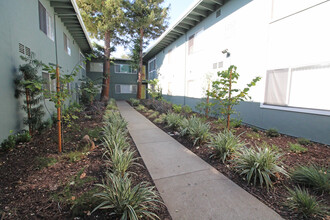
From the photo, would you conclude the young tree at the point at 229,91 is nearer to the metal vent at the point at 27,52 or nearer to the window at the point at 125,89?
the metal vent at the point at 27,52

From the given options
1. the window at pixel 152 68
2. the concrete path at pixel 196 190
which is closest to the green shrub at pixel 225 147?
the concrete path at pixel 196 190

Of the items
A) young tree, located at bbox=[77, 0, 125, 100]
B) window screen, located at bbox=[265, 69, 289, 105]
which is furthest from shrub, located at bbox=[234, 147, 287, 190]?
young tree, located at bbox=[77, 0, 125, 100]

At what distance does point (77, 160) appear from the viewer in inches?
122

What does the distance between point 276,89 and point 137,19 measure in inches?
497

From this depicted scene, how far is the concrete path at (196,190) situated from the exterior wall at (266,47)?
3.58 metres

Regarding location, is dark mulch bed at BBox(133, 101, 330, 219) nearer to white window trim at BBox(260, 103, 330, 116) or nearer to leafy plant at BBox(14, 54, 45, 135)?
white window trim at BBox(260, 103, 330, 116)

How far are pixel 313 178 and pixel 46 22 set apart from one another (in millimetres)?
9125

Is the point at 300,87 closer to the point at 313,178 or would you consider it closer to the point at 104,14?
the point at 313,178

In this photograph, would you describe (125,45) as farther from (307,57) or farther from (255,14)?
(307,57)

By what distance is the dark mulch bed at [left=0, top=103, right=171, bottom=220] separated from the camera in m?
1.85

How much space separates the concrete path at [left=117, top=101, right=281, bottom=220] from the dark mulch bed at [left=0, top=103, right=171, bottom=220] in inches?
8.4

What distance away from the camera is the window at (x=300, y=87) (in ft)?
13.8

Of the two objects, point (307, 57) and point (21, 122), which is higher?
point (307, 57)

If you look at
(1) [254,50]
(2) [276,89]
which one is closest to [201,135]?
(2) [276,89]
